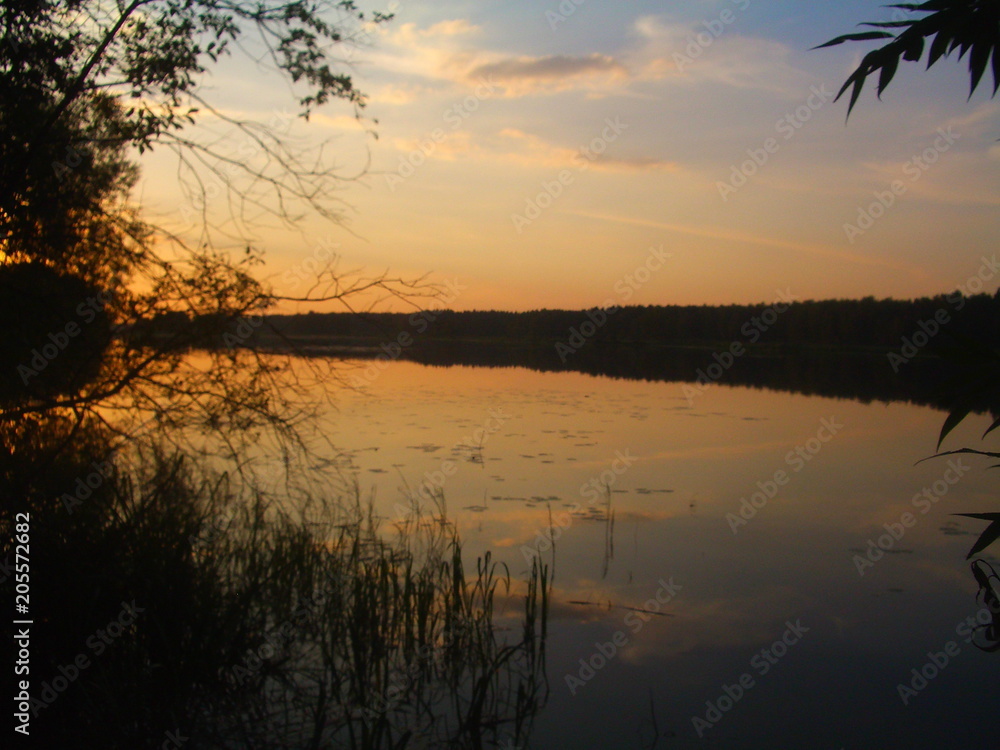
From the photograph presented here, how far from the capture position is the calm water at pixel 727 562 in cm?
418

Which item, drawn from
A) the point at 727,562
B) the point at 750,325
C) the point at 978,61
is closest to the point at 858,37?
the point at 978,61

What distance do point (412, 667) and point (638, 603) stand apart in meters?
2.02

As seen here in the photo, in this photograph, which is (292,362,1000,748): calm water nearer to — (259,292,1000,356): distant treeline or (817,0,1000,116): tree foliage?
(817,0,1000,116): tree foliage

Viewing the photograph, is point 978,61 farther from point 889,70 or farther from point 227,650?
point 227,650

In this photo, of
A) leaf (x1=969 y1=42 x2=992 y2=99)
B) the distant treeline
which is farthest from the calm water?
the distant treeline

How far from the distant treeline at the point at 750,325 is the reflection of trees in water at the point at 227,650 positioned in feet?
112

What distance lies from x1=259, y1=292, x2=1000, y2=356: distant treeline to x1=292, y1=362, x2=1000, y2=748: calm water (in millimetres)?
27380

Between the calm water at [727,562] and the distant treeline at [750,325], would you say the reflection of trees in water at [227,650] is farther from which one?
the distant treeline at [750,325]

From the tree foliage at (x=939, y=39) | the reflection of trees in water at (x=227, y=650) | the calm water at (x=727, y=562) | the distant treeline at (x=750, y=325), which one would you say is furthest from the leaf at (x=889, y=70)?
the distant treeline at (x=750, y=325)

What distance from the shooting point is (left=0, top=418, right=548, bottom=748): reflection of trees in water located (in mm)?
3523

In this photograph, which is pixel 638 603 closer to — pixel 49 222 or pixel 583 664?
pixel 583 664

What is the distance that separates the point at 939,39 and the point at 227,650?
3.87 meters

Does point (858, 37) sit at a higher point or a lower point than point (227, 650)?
higher

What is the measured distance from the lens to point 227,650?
3.90m
